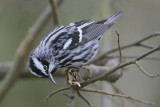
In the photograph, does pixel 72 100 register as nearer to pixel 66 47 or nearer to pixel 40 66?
pixel 40 66

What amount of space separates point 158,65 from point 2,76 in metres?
2.88

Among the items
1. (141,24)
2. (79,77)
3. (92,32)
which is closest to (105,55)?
(92,32)

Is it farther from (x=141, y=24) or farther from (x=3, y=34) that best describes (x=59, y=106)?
(x=141, y=24)

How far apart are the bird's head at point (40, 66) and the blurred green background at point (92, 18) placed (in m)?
1.24

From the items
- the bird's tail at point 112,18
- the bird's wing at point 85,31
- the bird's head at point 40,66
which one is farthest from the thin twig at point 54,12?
the bird's head at point 40,66

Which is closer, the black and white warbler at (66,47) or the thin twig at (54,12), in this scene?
the black and white warbler at (66,47)

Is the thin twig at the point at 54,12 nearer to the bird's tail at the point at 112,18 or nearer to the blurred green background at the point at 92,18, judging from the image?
the bird's tail at the point at 112,18

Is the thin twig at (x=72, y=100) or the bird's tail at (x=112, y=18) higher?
the bird's tail at (x=112, y=18)

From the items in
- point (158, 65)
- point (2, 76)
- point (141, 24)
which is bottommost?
point (158, 65)

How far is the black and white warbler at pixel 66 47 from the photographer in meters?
3.30

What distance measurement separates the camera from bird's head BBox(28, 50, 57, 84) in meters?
3.12

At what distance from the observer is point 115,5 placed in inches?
201

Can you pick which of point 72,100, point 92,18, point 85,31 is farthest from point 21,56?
point 72,100

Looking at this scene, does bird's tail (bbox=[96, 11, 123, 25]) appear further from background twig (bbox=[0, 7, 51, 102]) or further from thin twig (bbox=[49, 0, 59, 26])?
background twig (bbox=[0, 7, 51, 102])
